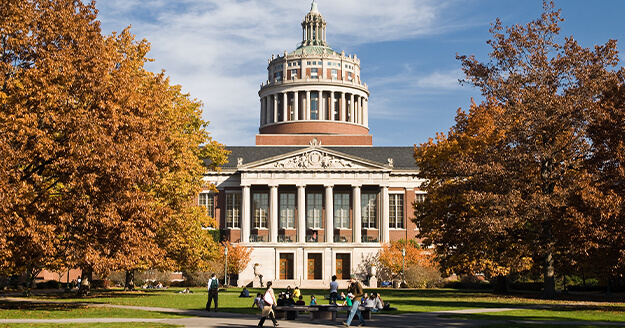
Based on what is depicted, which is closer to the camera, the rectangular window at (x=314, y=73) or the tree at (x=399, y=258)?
the tree at (x=399, y=258)

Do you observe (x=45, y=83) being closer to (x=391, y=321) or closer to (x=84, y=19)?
(x=84, y=19)

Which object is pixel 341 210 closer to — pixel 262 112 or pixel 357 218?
pixel 357 218

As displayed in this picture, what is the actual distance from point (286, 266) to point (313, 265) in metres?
3.40

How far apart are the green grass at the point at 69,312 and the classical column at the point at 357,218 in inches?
2200

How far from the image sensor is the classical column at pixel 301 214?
84.5 metres

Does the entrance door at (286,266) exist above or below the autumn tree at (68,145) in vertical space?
below

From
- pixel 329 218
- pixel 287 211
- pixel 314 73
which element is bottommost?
pixel 329 218

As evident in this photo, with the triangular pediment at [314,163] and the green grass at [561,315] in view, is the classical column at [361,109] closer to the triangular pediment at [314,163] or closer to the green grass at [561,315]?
the triangular pediment at [314,163]

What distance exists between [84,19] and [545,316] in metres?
23.5

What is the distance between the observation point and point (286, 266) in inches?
3287

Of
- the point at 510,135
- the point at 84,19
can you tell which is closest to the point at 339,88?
the point at 510,135

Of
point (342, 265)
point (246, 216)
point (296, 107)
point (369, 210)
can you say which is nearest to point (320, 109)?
point (296, 107)

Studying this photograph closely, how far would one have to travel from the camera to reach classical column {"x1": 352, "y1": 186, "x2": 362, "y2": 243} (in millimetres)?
84750

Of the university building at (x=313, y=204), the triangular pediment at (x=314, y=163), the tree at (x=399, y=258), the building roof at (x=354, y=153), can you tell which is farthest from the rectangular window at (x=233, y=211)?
the tree at (x=399, y=258)
